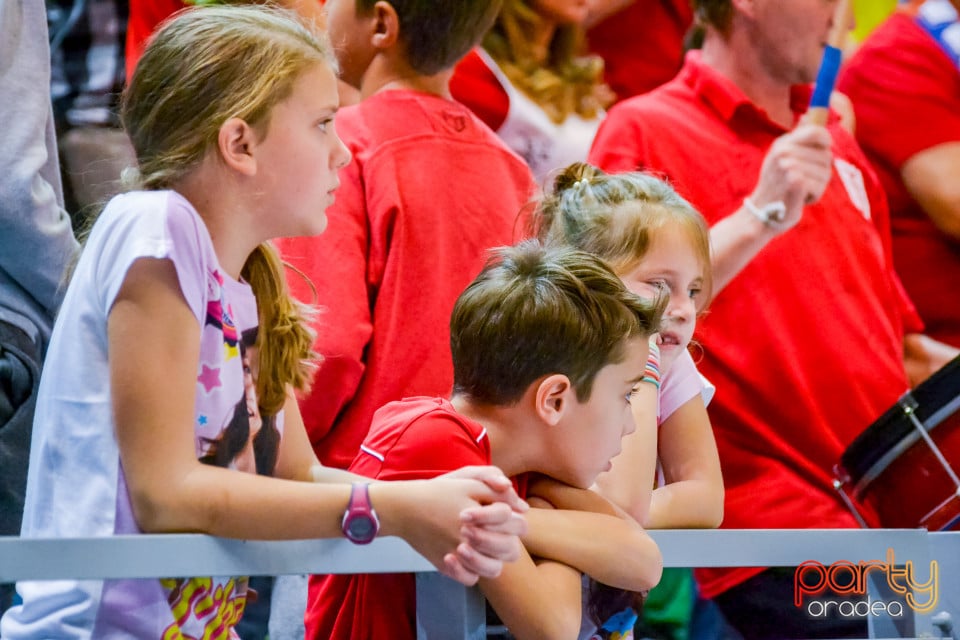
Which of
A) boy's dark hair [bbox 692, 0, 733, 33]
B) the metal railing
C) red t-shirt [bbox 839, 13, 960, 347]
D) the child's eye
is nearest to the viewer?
the metal railing

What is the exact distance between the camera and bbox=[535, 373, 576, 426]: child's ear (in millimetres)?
1246

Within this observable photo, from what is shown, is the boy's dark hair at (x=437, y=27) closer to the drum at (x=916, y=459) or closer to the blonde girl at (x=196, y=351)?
the blonde girl at (x=196, y=351)

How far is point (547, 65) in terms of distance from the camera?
2377 mm

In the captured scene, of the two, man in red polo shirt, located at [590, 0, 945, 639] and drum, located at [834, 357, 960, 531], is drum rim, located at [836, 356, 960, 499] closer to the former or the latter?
drum, located at [834, 357, 960, 531]

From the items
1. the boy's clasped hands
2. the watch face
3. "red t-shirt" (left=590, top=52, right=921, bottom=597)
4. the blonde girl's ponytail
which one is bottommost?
"red t-shirt" (left=590, top=52, right=921, bottom=597)

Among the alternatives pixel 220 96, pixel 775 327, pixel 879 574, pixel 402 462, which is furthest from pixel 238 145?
pixel 775 327

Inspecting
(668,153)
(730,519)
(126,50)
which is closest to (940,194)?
(668,153)

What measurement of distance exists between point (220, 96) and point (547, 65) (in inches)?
49.9

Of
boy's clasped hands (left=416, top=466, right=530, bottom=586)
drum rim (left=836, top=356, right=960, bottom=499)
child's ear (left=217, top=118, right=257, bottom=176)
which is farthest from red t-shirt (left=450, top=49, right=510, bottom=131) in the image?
boy's clasped hands (left=416, top=466, right=530, bottom=586)

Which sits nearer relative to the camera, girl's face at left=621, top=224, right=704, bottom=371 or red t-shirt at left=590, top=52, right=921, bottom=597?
girl's face at left=621, top=224, right=704, bottom=371

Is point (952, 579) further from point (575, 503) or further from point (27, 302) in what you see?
point (27, 302)

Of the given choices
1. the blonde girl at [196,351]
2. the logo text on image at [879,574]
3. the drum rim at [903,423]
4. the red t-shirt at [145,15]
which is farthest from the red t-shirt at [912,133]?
the blonde girl at [196,351]

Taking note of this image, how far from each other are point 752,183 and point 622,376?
0.91m

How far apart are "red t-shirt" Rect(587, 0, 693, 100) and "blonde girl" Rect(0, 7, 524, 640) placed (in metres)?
1.52
